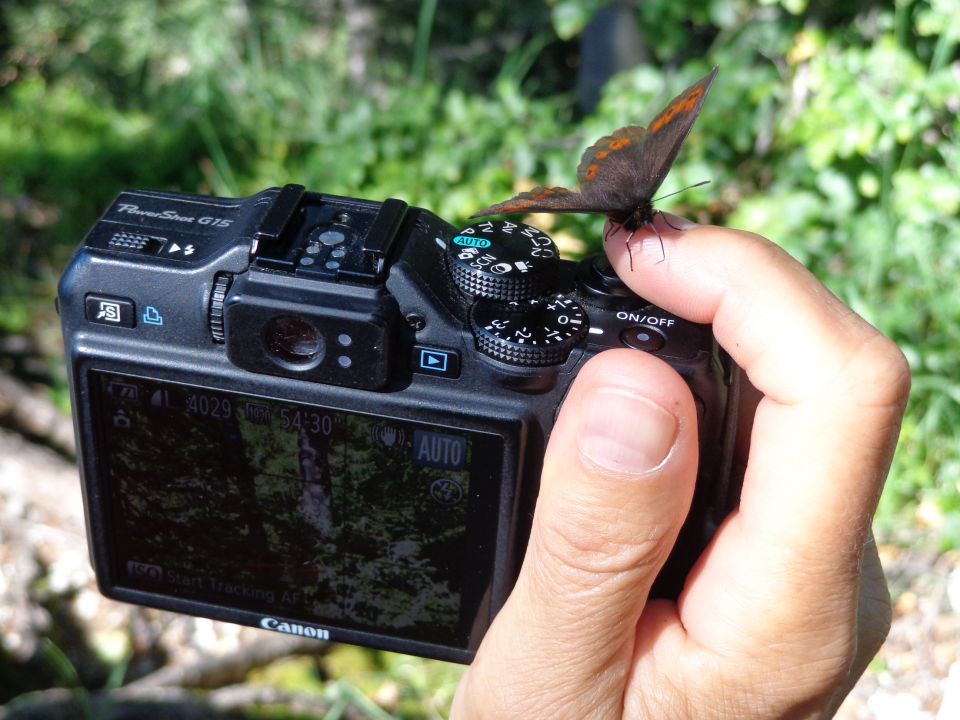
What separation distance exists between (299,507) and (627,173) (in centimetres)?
67

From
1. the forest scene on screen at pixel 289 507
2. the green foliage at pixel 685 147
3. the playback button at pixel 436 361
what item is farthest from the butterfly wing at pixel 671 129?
the green foliage at pixel 685 147

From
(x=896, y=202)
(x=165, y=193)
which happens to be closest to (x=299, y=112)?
(x=896, y=202)

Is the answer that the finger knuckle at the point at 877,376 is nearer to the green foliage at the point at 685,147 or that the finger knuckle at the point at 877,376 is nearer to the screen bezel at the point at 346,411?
the screen bezel at the point at 346,411

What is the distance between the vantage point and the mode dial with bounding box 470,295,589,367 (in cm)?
132

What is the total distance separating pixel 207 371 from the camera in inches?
55.9

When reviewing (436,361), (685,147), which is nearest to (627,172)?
(436,361)

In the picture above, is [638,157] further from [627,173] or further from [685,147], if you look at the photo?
[685,147]

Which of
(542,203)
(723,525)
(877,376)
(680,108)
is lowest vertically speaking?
(723,525)

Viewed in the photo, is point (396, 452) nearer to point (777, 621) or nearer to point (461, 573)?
point (461, 573)

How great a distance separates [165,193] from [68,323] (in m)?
0.24

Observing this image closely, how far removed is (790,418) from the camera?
1.22 metres

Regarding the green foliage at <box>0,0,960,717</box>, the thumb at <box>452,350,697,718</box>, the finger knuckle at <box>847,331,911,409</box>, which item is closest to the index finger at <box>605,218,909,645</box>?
the finger knuckle at <box>847,331,911,409</box>

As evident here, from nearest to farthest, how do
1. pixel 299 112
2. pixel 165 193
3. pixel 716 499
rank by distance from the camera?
pixel 716 499 → pixel 165 193 → pixel 299 112

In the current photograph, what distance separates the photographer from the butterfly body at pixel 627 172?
1.19m
